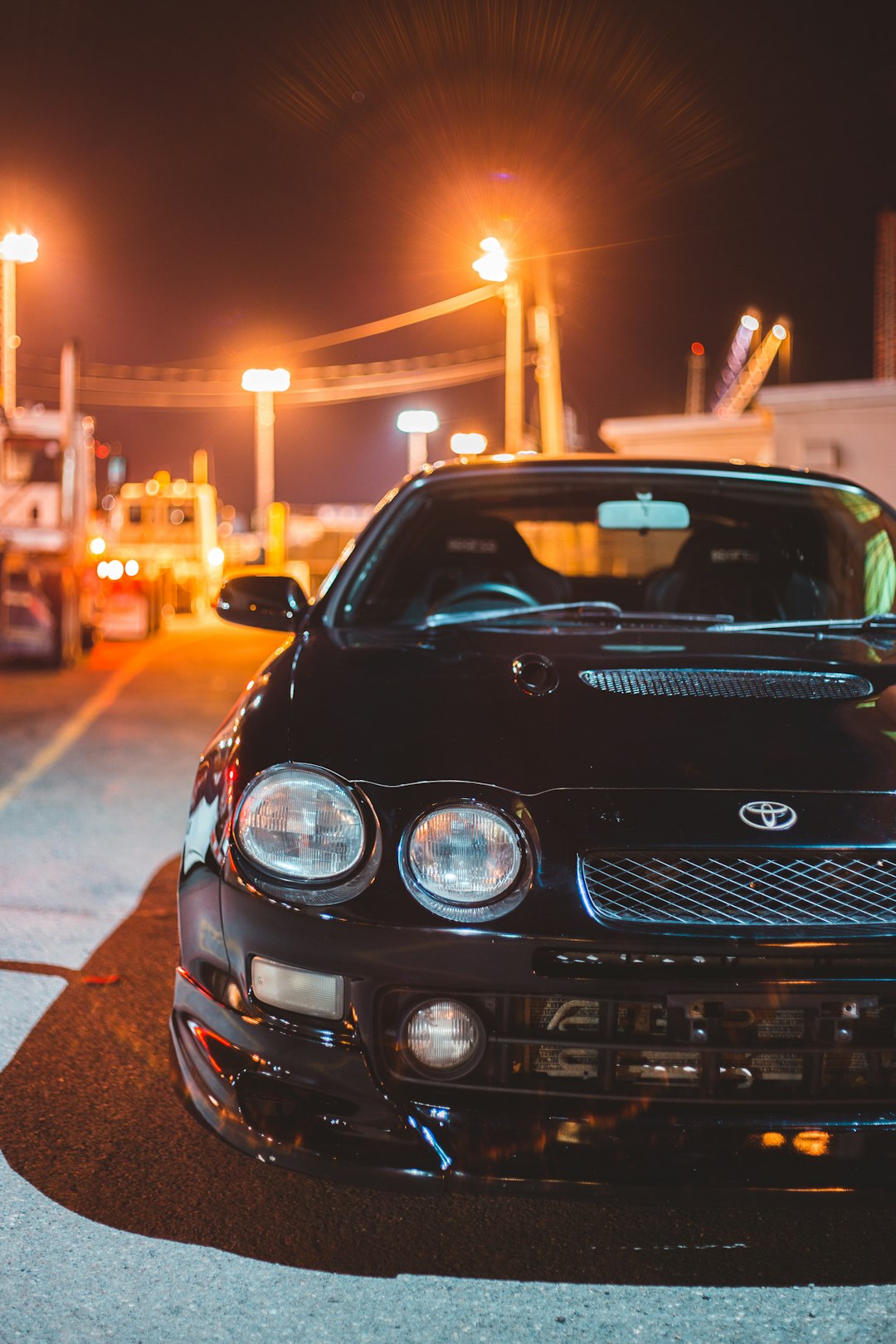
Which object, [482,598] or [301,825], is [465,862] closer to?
[301,825]

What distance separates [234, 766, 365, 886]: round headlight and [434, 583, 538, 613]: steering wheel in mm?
1461

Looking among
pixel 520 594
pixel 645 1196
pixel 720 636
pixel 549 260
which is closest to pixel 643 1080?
pixel 645 1196

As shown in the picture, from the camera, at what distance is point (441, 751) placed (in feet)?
7.17

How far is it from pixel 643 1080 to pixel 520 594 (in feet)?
6.22

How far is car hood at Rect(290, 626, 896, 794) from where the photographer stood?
214 centimetres

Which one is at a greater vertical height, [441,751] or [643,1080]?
[441,751]

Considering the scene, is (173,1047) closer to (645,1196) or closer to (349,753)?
(349,753)

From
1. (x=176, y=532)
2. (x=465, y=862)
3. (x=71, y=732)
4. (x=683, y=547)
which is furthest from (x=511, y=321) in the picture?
(x=465, y=862)

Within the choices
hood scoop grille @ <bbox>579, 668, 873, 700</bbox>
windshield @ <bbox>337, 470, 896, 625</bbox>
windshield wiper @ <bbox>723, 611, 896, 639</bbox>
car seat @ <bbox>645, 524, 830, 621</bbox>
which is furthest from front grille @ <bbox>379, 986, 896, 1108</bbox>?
car seat @ <bbox>645, 524, 830, 621</bbox>

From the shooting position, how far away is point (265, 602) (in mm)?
3334

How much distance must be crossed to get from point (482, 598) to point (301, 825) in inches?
63.7

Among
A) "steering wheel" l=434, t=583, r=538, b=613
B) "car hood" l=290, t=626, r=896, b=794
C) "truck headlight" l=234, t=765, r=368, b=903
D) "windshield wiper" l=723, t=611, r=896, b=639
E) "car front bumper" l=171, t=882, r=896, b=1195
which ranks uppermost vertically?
"steering wheel" l=434, t=583, r=538, b=613

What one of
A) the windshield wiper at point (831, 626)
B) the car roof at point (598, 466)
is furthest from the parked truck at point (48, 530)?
the windshield wiper at point (831, 626)

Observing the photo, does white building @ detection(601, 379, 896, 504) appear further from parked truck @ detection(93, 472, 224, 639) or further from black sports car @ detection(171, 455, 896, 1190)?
black sports car @ detection(171, 455, 896, 1190)
